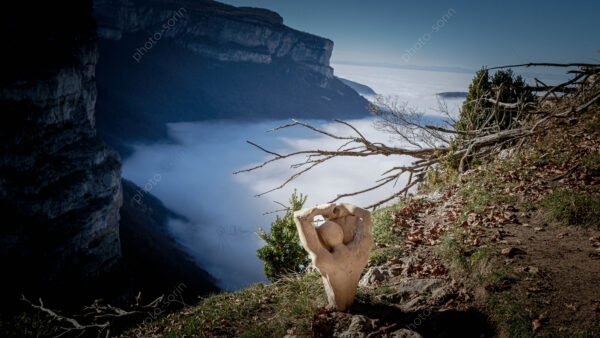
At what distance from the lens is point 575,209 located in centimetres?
464

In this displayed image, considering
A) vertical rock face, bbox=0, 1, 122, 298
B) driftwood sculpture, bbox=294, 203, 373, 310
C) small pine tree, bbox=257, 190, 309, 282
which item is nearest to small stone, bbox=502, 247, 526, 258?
driftwood sculpture, bbox=294, 203, 373, 310

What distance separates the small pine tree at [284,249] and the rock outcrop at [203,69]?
10329 centimetres

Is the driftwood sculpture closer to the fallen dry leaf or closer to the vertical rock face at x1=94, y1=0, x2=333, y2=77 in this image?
the fallen dry leaf

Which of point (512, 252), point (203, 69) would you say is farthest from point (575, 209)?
point (203, 69)

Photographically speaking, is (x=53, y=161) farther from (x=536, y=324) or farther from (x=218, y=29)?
(x=218, y=29)

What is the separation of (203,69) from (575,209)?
155 metres

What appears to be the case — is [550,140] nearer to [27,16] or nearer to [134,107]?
[27,16]

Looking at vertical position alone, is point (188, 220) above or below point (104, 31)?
below

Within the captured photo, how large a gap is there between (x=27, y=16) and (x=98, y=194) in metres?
23.7

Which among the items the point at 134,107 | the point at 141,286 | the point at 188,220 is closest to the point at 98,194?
the point at 141,286

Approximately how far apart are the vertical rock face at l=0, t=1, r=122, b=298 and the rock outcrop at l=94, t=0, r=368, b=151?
61.8 m

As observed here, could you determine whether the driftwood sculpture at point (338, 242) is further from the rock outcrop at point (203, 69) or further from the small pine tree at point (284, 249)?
the rock outcrop at point (203, 69)

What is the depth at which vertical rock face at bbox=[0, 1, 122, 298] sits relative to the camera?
29.5 meters

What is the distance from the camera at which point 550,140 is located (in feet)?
25.1
